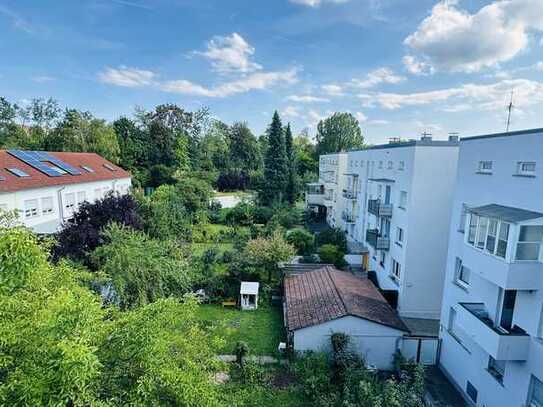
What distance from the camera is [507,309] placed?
36.4 ft

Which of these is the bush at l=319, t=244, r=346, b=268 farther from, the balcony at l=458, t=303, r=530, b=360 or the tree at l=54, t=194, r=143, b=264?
the tree at l=54, t=194, r=143, b=264

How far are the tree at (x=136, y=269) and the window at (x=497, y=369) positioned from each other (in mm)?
13973

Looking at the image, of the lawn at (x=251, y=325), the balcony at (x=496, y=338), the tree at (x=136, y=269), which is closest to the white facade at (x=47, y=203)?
the tree at (x=136, y=269)

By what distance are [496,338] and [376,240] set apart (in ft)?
41.1

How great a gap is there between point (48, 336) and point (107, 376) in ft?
3.69

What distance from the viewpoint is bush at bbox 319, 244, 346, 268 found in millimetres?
26188

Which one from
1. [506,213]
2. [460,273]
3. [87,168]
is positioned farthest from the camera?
[87,168]

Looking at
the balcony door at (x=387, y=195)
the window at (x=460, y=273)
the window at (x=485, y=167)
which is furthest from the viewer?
the balcony door at (x=387, y=195)

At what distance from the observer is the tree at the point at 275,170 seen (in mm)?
46781

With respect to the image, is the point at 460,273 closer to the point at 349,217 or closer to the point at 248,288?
the point at 248,288

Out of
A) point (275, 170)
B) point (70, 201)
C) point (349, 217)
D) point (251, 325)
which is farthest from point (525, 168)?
point (275, 170)

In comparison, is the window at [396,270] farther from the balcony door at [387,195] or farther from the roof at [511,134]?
the roof at [511,134]

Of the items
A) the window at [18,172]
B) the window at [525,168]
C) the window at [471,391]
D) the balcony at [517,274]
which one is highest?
the window at [525,168]

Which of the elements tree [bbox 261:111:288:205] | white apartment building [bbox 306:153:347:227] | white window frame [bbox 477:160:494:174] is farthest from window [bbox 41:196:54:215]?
white window frame [bbox 477:160:494:174]
